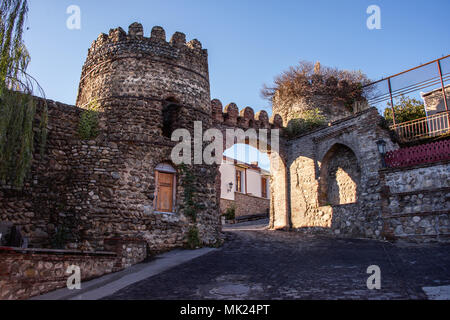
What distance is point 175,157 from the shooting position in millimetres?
10500

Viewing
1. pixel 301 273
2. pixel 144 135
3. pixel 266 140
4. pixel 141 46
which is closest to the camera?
pixel 301 273

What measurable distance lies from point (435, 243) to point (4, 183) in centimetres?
1045

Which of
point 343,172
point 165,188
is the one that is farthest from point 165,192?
point 343,172

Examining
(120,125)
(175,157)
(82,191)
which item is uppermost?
(120,125)

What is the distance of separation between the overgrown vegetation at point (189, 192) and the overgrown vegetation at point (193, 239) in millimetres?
285

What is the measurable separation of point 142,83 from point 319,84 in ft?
27.6

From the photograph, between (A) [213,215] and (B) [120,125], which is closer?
(B) [120,125]

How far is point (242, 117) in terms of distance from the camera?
46.4 feet

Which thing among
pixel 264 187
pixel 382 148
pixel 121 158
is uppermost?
pixel 264 187

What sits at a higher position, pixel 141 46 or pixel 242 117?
pixel 141 46

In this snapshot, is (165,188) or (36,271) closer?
(36,271)

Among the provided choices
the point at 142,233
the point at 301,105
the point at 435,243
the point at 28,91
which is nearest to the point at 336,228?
the point at 435,243

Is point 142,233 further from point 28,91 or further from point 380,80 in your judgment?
point 380,80

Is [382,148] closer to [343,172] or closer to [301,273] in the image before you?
[343,172]
